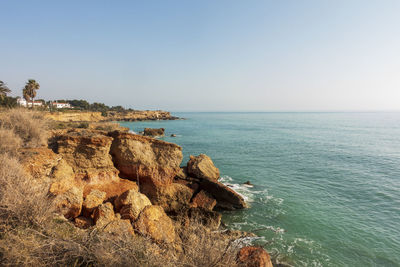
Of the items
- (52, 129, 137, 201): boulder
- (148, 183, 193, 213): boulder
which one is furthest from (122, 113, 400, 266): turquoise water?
(52, 129, 137, 201): boulder

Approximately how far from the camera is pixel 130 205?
888 centimetres

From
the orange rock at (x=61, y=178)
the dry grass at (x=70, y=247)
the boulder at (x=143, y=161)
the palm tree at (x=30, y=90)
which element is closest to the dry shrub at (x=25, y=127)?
the orange rock at (x=61, y=178)

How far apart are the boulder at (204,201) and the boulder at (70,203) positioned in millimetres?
7279

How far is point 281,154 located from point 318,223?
769 inches

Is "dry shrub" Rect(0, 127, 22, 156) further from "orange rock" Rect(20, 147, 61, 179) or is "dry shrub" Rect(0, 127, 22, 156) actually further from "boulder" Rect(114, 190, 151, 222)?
"boulder" Rect(114, 190, 151, 222)

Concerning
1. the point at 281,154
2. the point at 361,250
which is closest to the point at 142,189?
the point at 361,250

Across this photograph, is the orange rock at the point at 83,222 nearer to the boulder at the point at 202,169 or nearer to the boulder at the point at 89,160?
the boulder at the point at 89,160

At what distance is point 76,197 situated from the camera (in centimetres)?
834

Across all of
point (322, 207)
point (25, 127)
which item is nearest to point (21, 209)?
point (25, 127)

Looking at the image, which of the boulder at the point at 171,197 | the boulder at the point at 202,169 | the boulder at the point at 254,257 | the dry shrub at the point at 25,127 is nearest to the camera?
the boulder at the point at 254,257

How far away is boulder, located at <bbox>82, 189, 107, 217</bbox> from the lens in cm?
869

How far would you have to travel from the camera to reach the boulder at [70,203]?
7.82m

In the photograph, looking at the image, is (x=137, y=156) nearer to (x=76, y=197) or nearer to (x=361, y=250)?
(x=76, y=197)

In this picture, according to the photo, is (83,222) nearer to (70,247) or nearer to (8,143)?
(70,247)
